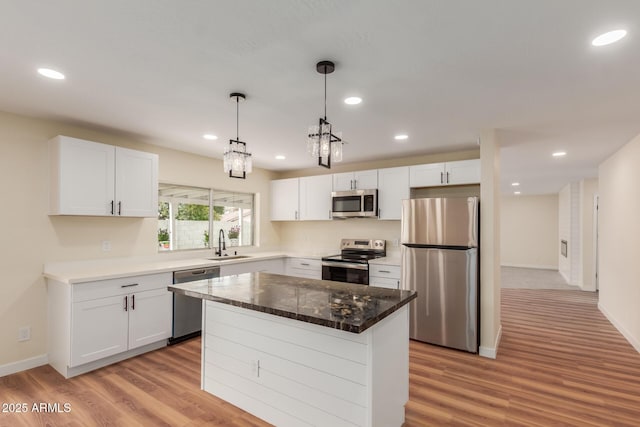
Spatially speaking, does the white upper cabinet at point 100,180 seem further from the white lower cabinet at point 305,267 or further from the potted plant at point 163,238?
the white lower cabinet at point 305,267

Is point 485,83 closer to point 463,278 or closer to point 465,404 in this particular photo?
point 463,278

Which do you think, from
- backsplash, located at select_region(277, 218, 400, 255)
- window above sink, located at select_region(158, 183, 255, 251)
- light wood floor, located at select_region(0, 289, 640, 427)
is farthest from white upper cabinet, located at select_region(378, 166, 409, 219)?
window above sink, located at select_region(158, 183, 255, 251)

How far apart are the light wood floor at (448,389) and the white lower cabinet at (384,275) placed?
757mm

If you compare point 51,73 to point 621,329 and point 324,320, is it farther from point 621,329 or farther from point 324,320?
point 621,329

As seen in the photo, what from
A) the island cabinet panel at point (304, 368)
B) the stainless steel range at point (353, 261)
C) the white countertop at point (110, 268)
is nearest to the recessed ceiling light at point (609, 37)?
the island cabinet panel at point (304, 368)

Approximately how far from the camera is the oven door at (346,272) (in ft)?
14.5

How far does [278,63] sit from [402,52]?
770 millimetres

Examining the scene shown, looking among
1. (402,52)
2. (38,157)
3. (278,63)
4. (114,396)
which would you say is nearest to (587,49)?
(402,52)

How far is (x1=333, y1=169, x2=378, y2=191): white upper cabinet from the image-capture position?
4.79 m

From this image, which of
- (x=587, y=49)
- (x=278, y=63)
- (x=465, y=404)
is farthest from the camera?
(x=465, y=404)

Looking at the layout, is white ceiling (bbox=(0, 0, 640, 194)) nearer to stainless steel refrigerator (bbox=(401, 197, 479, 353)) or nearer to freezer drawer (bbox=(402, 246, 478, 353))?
stainless steel refrigerator (bbox=(401, 197, 479, 353))

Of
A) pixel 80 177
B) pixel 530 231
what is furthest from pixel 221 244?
pixel 530 231

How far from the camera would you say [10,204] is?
305cm

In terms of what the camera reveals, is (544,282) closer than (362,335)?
No
